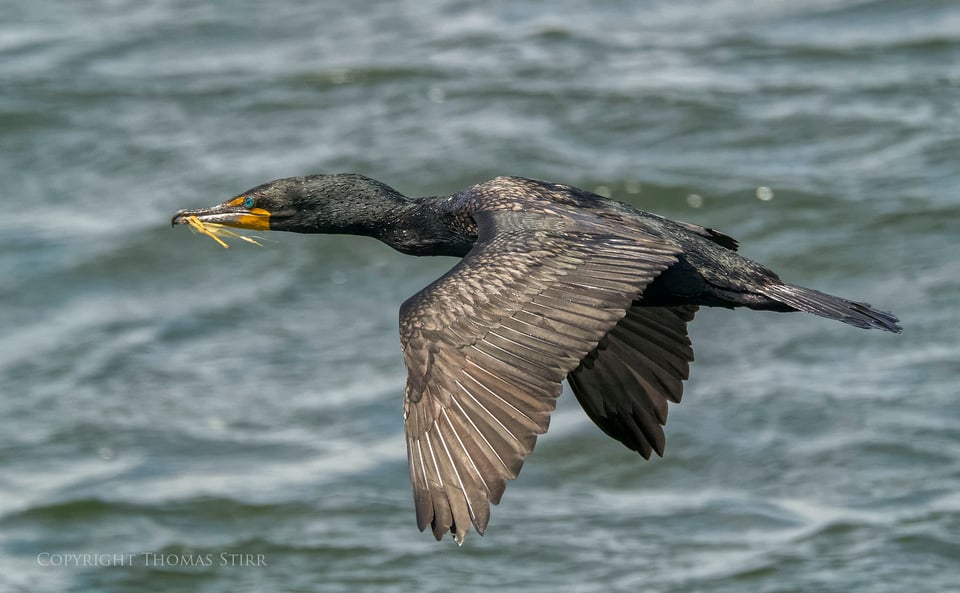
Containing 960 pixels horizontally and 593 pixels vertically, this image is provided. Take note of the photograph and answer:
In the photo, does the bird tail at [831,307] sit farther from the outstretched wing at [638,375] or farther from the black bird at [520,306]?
the outstretched wing at [638,375]

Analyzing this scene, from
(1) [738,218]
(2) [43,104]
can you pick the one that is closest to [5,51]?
(2) [43,104]

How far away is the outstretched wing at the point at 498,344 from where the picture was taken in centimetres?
580

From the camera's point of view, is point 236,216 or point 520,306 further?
point 236,216

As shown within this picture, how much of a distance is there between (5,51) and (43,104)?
156cm

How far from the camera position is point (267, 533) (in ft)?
36.1

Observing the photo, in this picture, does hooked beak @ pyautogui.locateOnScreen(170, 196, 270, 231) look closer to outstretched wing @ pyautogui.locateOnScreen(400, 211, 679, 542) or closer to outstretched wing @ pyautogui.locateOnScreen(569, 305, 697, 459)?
outstretched wing @ pyautogui.locateOnScreen(400, 211, 679, 542)

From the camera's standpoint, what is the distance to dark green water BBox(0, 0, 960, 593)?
10672 mm

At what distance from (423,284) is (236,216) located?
541cm

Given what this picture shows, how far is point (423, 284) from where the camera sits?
13211 millimetres

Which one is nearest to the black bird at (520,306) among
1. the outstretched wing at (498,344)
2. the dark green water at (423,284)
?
the outstretched wing at (498,344)

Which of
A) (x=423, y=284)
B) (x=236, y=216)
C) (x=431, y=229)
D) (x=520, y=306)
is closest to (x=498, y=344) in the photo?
(x=520, y=306)

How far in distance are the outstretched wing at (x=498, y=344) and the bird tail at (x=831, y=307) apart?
0.62 metres

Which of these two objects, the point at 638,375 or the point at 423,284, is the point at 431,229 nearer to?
the point at 638,375

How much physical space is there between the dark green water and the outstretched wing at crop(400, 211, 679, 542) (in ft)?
13.1
